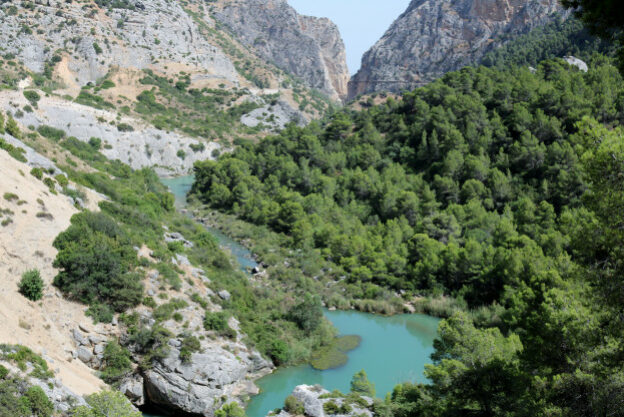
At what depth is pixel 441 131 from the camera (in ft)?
200

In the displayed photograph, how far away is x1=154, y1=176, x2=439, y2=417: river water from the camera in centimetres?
2728

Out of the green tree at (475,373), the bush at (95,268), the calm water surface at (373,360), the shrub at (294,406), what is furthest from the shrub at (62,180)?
the green tree at (475,373)

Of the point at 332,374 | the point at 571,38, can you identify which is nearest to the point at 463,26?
the point at 571,38

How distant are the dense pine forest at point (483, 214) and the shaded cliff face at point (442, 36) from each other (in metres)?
66.3

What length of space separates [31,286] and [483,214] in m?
39.3

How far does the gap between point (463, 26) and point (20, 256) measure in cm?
13994

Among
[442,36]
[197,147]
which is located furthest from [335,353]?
[442,36]

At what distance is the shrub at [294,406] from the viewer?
68.7ft

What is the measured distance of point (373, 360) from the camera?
31.8m

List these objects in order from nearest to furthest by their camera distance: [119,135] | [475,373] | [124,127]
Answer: [475,373]
[119,135]
[124,127]

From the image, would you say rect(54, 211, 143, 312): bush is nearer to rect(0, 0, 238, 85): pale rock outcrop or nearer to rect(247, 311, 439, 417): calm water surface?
rect(247, 311, 439, 417): calm water surface

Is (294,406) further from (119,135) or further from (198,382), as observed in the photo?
(119,135)

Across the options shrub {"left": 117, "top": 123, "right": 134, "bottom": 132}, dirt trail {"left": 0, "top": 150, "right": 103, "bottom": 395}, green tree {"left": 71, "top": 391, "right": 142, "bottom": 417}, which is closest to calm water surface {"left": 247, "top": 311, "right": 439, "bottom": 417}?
dirt trail {"left": 0, "top": 150, "right": 103, "bottom": 395}

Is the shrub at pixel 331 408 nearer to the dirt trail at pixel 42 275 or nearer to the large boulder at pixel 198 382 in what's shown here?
the large boulder at pixel 198 382
